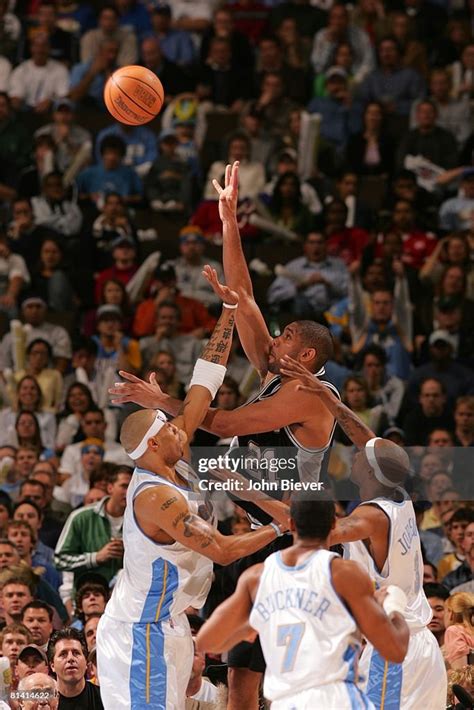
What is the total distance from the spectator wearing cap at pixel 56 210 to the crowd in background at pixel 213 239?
0.02 meters

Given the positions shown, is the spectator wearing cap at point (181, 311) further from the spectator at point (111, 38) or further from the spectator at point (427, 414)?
the spectator at point (111, 38)

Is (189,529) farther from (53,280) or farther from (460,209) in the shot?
(460,209)

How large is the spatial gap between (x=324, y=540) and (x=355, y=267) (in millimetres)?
8640

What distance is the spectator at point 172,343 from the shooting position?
13906 millimetres

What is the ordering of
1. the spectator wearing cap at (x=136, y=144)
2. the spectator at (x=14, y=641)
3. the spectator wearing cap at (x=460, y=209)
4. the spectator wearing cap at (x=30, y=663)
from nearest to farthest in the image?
the spectator wearing cap at (x=30, y=663) → the spectator at (x=14, y=641) → the spectator wearing cap at (x=460, y=209) → the spectator wearing cap at (x=136, y=144)

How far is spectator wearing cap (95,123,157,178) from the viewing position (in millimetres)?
16891

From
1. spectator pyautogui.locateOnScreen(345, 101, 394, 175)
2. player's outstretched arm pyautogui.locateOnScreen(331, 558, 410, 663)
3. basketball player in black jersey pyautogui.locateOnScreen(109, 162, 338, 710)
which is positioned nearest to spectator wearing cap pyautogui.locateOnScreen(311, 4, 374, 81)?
spectator pyautogui.locateOnScreen(345, 101, 394, 175)

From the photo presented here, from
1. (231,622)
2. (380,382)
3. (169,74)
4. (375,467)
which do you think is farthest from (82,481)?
(169,74)

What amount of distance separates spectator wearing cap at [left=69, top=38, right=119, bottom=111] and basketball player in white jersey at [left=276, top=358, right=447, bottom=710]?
10.9m

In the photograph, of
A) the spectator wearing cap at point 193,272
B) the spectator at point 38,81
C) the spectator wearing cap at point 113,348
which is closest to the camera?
the spectator wearing cap at point 113,348

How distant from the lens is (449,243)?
1489cm

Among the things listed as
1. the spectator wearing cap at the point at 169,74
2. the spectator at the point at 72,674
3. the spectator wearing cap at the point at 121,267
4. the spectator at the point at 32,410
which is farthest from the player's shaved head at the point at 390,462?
the spectator wearing cap at the point at 169,74

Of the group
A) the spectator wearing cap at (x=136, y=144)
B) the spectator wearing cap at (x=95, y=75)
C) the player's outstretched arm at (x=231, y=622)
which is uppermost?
the spectator wearing cap at (x=95, y=75)

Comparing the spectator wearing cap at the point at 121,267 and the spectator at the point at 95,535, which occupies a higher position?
the spectator wearing cap at the point at 121,267
